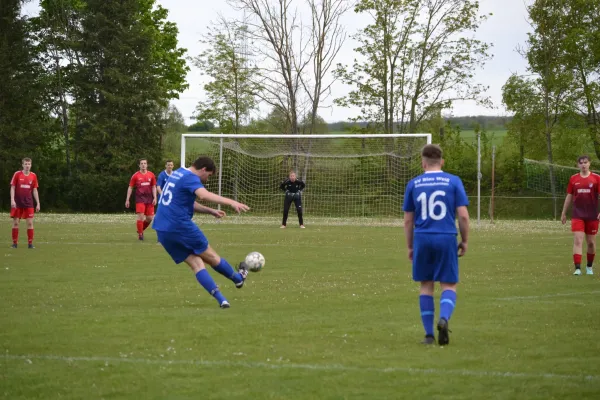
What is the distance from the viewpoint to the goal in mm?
36969

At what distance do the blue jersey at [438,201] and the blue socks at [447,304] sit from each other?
0.61 metres

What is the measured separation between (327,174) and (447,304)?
29672 millimetres

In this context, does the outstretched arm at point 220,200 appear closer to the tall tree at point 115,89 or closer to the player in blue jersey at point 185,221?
the player in blue jersey at point 185,221

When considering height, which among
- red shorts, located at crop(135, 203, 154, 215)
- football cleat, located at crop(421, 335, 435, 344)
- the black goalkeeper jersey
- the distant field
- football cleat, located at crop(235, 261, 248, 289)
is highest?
the distant field

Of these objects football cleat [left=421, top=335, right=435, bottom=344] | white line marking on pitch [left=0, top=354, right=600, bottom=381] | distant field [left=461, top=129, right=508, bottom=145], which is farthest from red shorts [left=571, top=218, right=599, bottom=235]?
distant field [left=461, top=129, right=508, bottom=145]

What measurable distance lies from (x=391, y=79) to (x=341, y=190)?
15328 mm

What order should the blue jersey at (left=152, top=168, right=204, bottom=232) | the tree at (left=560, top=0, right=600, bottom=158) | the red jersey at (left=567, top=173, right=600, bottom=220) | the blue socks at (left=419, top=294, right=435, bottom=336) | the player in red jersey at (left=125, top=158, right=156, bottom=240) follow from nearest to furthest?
the blue socks at (left=419, top=294, right=435, bottom=336) → the blue jersey at (left=152, top=168, right=204, bottom=232) → the red jersey at (left=567, top=173, right=600, bottom=220) → the player in red jersey at (left=125, top=158, right=156, bottom=240) → the tree at (left=560, top=0, right=600, bottom=158)

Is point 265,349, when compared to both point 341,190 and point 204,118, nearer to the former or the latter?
point 341,190

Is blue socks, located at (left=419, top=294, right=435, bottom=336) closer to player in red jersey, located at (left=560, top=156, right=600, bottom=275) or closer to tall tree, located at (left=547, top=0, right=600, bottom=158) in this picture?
player in red jersey, located at (left=560, top=156, right=600, bottom=275)

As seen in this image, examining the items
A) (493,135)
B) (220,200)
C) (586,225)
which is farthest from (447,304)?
(493,135)

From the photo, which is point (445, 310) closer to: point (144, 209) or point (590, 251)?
point (590, 251)

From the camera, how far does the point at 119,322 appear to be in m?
9.64

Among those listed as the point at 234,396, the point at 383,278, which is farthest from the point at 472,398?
the point at 383,278

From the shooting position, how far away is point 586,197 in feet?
50.2
